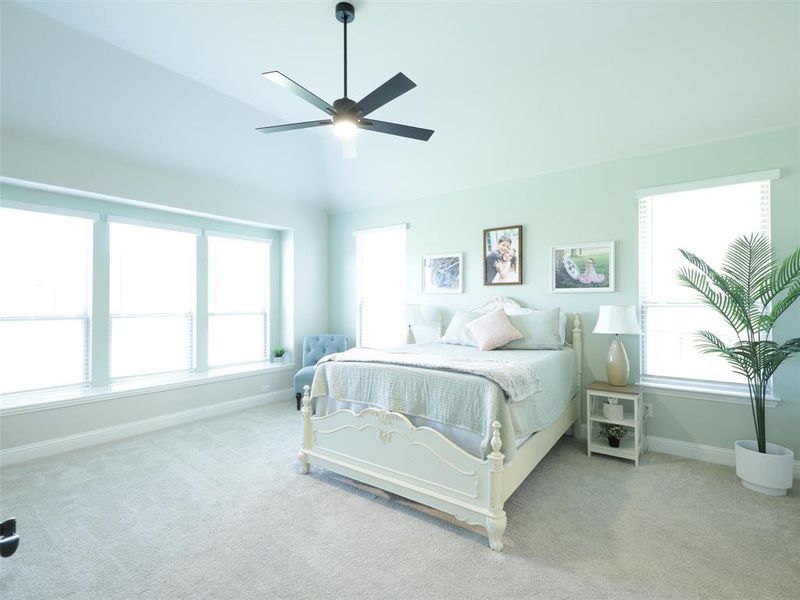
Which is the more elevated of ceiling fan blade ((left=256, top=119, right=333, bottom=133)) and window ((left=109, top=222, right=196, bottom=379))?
ceiling fan blade ((left=256, top=119, right=333, bottom=133))

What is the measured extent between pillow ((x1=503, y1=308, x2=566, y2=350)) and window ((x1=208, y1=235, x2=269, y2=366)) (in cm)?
351

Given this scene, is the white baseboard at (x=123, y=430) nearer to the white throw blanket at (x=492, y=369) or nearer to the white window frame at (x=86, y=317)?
the white window frame at (x=86, y=317)

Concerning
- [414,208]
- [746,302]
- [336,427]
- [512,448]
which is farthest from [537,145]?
[336,427]

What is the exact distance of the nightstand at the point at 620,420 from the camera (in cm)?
321

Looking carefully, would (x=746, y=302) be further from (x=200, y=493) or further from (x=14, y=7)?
(x=14, y=7)

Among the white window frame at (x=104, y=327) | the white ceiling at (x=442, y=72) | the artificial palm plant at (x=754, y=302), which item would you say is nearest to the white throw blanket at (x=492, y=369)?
the artificial palm plant at (x=754, y=302)

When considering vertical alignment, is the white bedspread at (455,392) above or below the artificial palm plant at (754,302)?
below

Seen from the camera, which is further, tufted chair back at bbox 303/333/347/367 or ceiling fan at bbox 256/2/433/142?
tufted chair back at bbox 303/333/347/367

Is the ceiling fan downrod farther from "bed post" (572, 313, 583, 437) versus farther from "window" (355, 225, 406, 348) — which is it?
"bed post" (572, 313, 583, 437)

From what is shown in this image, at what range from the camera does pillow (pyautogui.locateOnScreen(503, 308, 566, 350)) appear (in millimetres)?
3672

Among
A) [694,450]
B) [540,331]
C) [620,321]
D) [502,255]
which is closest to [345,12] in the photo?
[502,255]

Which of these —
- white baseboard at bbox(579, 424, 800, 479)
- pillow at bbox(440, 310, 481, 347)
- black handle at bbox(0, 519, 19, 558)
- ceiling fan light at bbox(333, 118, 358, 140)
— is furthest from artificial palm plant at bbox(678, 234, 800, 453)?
black handle at bbox(0, 519, 19, 558)

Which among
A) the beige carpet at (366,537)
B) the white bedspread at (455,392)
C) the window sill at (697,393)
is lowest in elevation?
the beige carpet at (366,537)

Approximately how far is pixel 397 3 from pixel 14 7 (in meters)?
2.51
